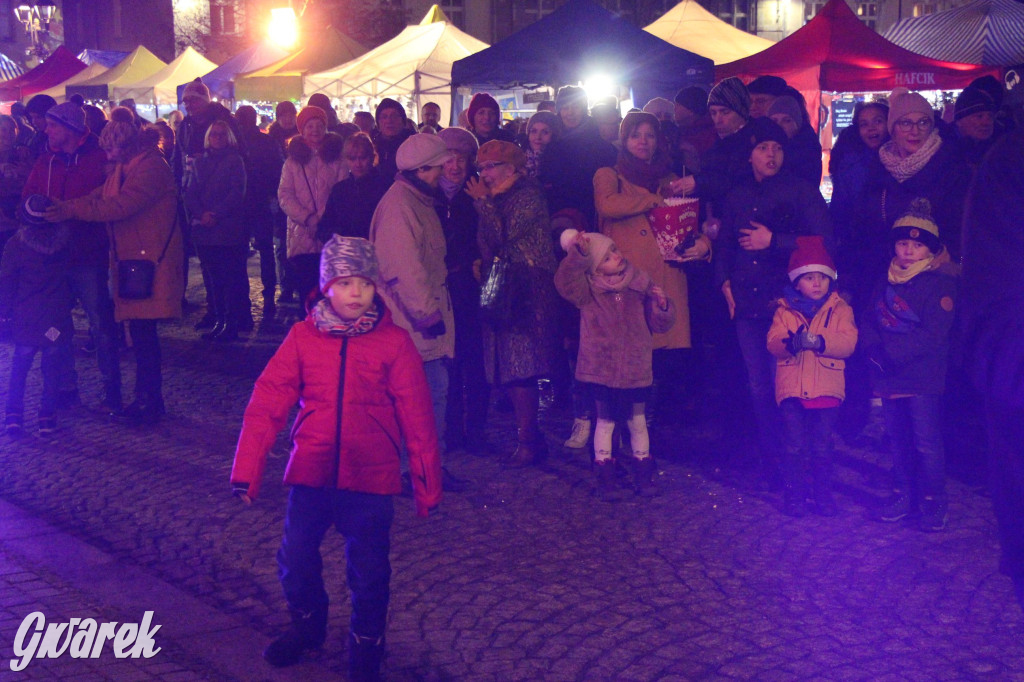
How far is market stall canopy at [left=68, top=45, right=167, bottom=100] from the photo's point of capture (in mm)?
27266

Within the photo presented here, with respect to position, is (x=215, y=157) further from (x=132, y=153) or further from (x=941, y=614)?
(x=941, y=614)

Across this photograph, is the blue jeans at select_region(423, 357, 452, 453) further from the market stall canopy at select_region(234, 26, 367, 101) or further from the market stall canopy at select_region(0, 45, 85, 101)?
the market stall canopy at select_region(0, 45, 85, 101)

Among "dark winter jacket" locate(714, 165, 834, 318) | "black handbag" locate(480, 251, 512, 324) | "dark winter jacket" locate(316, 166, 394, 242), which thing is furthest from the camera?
"dark winter jacket" locate(316, 166, 394, 242)

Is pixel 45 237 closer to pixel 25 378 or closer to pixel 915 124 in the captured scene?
pixel 25 378

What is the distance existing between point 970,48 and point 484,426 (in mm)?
10797

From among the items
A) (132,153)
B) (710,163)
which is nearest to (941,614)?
(710,163)

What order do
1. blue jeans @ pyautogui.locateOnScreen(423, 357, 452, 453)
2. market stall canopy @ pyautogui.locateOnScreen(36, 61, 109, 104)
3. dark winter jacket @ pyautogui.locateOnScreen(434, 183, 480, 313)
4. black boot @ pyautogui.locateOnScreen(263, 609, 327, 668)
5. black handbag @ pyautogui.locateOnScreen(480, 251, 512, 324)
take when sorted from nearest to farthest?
black boot @ pyautogui.locateOnScreen(263, 609, 327, 668) → blue jeans @ pyautogui.locateOnScreen(423, 357, 452, 453) → black handbag @ pyautogui.locateOnScreen(480, 251, 512, 324) → dark winter jacket @ pyautogui.locateOnScreen(434, 183, 480, 313) → market stall canopy @ pyautogui.locateOnScreen(36, 61, 109, 104)

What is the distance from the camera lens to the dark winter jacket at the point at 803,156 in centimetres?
657

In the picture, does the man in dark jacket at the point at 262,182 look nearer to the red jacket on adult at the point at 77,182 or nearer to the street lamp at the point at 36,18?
the red jacket on adult at the point at 77,182

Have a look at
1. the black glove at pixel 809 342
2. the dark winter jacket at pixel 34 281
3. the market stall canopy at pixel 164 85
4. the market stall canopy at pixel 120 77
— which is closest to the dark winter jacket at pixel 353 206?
the dark winter jacket at pixel 34 281

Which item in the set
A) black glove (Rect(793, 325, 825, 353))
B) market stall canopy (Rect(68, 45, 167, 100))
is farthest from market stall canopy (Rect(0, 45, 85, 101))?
black glove (Rect(793, 325, 825, 353))

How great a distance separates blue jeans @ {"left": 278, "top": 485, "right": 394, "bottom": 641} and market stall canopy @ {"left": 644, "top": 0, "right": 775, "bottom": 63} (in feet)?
46.9

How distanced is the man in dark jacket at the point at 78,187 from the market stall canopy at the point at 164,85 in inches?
→ 747

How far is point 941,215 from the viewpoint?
6352mm
